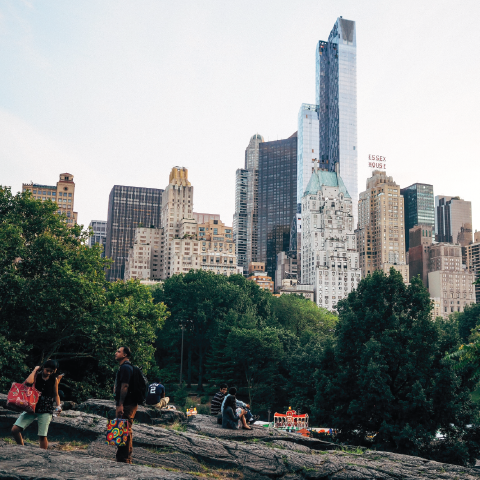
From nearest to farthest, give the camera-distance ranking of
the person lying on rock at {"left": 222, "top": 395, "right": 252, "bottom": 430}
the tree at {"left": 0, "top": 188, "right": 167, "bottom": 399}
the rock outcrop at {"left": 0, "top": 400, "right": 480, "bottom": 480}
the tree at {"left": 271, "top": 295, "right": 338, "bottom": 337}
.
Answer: the rock outcrop at {"left": 0, "top": 400, "right": 480, "bottom": 480}
the person lying on rock at {"left": 222, "top": 395, "right": 252, "bottom": 430}
the tree at {"left": 0, "top": 188, "right": 167, "bottom": 399}
the tree at {"left": 271, "top": 295, "right": 338, "bottom": 337}

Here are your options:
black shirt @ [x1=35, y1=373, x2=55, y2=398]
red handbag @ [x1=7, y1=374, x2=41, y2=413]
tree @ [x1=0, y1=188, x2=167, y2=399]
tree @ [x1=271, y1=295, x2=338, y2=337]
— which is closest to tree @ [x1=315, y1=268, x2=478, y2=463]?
tree @ [x1=0, y1=188, x2=167, y2=399]

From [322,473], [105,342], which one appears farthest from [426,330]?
[322,473]

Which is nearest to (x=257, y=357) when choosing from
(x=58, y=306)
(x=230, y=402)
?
(x=58, y=306)

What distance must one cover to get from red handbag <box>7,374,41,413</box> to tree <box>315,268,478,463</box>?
910 inches

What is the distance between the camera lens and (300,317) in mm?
91812

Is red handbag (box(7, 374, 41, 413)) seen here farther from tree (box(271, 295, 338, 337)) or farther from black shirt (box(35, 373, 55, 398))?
tree (box(271, 295, 338, 337))

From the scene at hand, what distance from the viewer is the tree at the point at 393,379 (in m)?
30.0

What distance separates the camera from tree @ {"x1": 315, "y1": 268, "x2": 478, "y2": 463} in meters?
30.0

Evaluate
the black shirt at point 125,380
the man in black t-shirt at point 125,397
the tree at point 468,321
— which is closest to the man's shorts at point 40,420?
the man in black t-shirt at point 125,397

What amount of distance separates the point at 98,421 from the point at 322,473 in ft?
23.3

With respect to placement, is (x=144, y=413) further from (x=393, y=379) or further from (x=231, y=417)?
(x=393, y=379)

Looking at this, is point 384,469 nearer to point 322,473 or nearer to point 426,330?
point 322,473

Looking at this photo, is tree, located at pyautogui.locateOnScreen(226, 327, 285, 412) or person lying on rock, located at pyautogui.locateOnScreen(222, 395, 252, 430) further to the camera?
tree, located at pyautogui.locateOnScreen(226, 327, 285, 412)

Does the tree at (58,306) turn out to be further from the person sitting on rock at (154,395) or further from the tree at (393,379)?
the person sitting on rock at (154,395)
